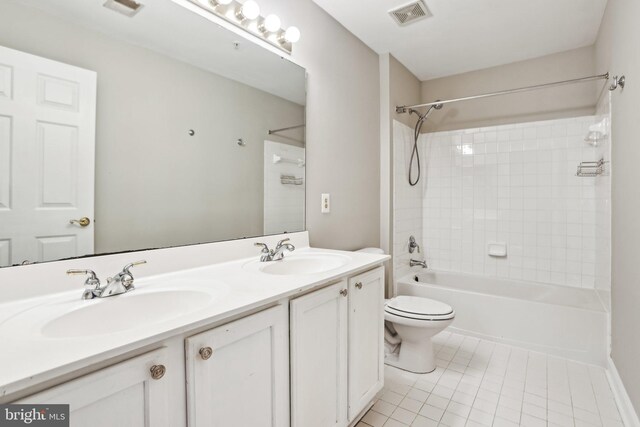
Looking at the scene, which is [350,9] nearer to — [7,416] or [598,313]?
[7,416]

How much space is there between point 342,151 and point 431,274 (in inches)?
66.6

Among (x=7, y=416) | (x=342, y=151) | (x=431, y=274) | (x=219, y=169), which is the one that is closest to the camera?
(x=7, y=416)

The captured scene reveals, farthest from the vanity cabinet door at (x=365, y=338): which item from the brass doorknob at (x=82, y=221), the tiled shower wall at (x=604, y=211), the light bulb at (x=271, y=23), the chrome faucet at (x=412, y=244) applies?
the tiled shower wall at (x=604, y=211)

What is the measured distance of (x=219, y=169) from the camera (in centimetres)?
153

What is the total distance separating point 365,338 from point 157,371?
101 centimetres

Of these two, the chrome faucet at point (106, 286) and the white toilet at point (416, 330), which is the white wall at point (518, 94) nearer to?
the white toilet at point (416, 330)

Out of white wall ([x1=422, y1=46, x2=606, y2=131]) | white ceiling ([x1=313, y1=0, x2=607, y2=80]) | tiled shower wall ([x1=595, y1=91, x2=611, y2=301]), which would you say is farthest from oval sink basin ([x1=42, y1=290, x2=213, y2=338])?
white wall ([x1=422, y1=46, x2=606, y2=131])

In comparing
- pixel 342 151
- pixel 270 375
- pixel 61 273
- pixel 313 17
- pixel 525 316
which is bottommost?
pixel 525 316

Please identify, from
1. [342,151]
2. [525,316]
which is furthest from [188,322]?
[525,316]

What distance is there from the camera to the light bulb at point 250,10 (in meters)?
1.54

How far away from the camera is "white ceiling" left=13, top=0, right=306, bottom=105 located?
1.11 metres

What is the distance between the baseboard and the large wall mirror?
192cm

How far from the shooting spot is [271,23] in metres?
1.66

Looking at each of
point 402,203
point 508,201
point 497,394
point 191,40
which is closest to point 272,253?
point 191,40
